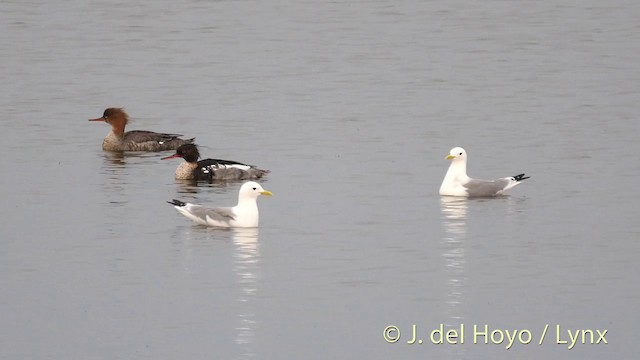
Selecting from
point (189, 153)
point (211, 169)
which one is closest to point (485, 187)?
point (211, 169)

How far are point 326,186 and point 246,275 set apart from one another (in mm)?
5239

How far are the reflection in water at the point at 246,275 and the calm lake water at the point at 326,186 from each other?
0.14ft

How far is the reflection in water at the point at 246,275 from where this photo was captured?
14.7 m

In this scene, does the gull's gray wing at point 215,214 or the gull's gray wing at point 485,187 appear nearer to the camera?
the gull's gray wing at point 215,214

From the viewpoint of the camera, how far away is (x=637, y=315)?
1517 cm

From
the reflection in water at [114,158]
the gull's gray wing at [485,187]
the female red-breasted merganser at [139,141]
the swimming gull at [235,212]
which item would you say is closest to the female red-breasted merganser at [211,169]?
the reflection in water at [114,158]

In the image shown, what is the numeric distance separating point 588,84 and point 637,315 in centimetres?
1566

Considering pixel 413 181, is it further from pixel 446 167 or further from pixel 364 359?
pixel 364 359

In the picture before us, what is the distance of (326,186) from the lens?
71.3ft

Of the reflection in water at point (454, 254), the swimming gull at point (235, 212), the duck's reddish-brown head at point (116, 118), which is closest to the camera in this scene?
the reflection in water at point (454, 254)

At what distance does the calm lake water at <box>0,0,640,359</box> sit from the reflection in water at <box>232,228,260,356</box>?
0.14 ft

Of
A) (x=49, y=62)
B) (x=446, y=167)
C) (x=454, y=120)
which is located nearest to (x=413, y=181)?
(x=446, y=167)

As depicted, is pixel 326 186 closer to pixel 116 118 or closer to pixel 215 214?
pixel 215 214

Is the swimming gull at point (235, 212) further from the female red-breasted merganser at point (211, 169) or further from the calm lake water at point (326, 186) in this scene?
the female red-breasted merganser at point (211, 169)
